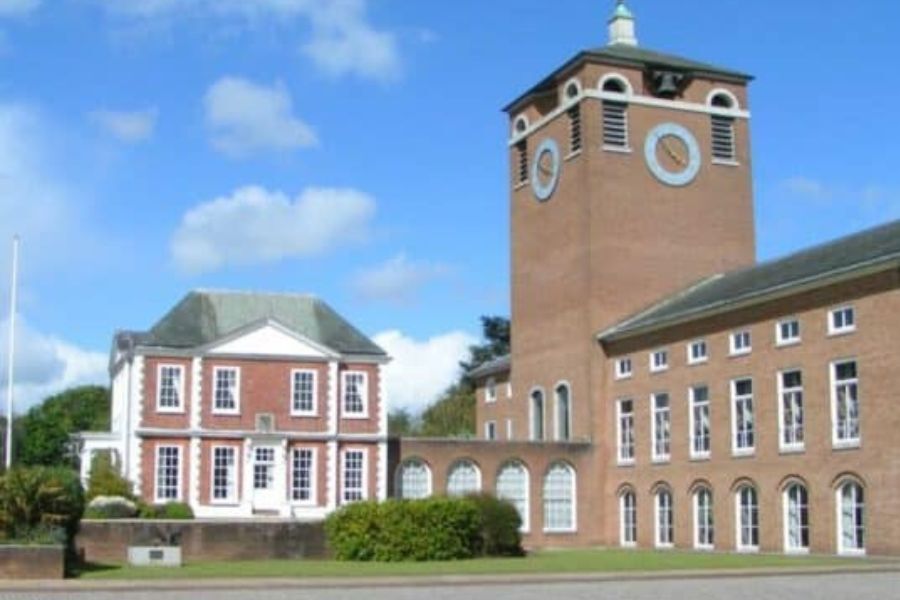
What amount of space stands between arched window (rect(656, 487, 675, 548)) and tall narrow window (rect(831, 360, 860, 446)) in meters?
9.62

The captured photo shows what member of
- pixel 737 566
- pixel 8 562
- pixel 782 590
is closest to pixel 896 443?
pixel 737 566

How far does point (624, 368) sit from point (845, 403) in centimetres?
1277

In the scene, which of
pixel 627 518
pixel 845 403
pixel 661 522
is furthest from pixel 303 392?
pixel 845 403

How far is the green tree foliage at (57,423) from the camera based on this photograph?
96.5 metres

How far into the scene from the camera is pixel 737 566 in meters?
32.2

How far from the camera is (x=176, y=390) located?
1948 inches

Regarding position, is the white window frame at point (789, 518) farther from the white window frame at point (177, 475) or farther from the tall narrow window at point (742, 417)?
the white window frame at point (177, 475)

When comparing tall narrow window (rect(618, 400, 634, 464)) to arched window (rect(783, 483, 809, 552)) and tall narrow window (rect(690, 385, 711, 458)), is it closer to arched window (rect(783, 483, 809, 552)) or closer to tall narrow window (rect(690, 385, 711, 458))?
tall narrow window (rect(690, 385, 711, 458))

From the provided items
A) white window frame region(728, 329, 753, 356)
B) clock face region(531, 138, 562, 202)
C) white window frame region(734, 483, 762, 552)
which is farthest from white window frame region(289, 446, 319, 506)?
white window frame region(728, 329, 753, 356)

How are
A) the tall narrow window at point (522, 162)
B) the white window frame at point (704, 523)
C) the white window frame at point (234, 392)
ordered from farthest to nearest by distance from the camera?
1. the tall narrow window at point (522, 162)
2. the white window frame at point (234, 392)
3. the white window frame at point (704, 523)

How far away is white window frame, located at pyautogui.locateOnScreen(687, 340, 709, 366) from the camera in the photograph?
46.9 m

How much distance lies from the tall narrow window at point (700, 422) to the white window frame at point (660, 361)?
6.62 ft

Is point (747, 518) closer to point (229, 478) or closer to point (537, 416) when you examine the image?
point (537, 416)

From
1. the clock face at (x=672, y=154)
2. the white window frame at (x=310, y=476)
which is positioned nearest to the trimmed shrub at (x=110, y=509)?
the white window frame at (x=310, y=476)
